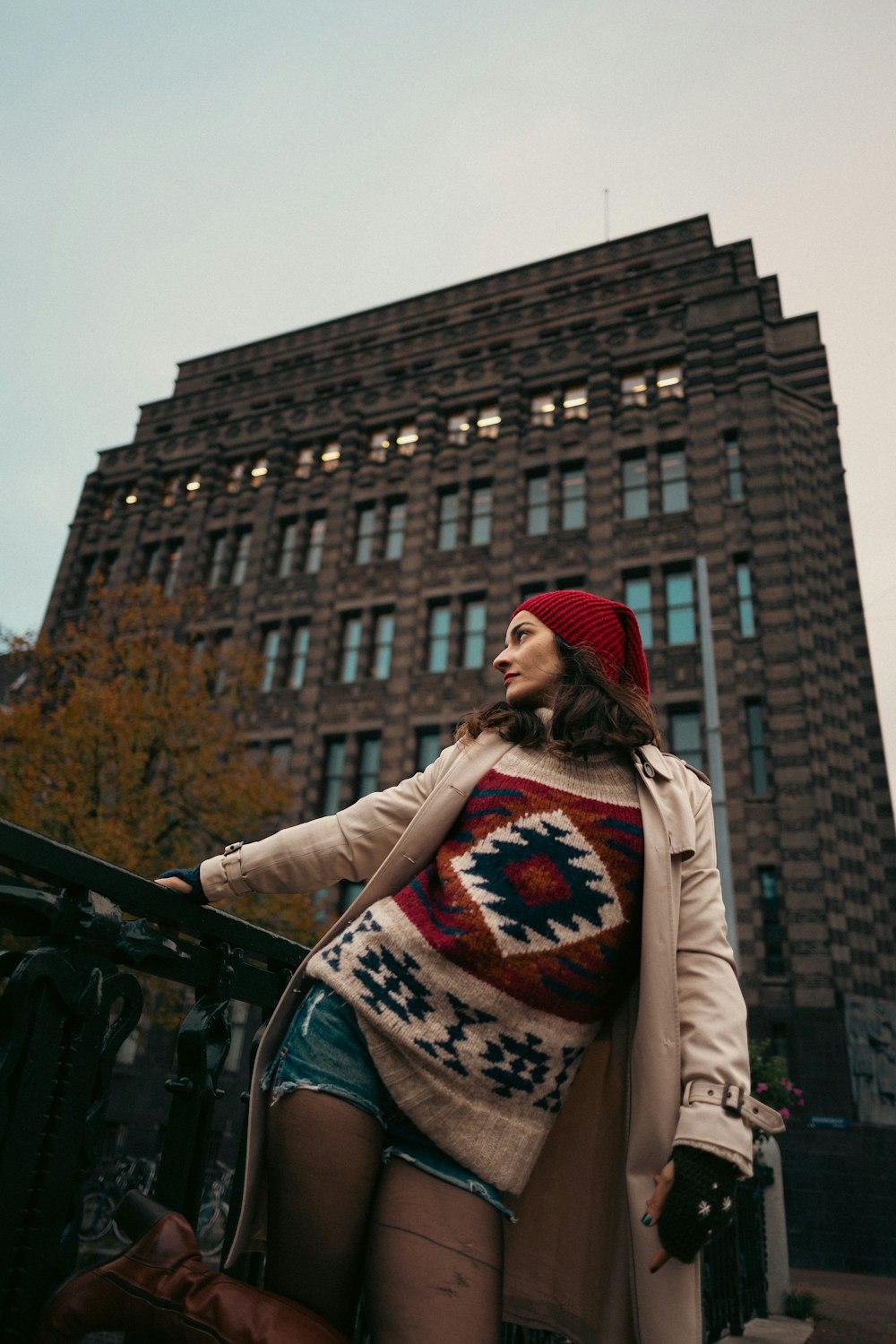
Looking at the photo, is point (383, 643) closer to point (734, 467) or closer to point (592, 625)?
point (734, 467)

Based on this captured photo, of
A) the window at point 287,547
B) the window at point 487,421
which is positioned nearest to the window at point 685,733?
the window at point 487,421

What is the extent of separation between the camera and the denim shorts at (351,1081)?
1832mm

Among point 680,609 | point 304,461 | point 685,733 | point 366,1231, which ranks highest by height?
point 304,461

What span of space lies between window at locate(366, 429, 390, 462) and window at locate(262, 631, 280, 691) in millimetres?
6775

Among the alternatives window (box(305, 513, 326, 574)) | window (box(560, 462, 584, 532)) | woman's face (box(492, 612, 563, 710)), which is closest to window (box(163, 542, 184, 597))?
window (box(305, 513, 326, 574))

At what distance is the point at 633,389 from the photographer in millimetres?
26922

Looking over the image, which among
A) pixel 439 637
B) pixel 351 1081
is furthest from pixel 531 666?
pixel 439 637

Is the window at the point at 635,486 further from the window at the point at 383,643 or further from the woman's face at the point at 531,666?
the woman's face at the point at 531,666

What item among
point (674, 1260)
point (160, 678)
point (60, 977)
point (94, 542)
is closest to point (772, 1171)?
point (674, 1260)

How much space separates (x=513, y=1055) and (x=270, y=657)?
88.3ft

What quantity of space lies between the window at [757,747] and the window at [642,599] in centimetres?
314

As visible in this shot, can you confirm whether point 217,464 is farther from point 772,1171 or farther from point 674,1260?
point 674,1260

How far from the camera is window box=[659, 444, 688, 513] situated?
966 inches

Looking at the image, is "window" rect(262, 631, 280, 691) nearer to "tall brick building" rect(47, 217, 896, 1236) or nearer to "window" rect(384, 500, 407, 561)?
"tall brick building" rect(47, 217, 896, 1236)
